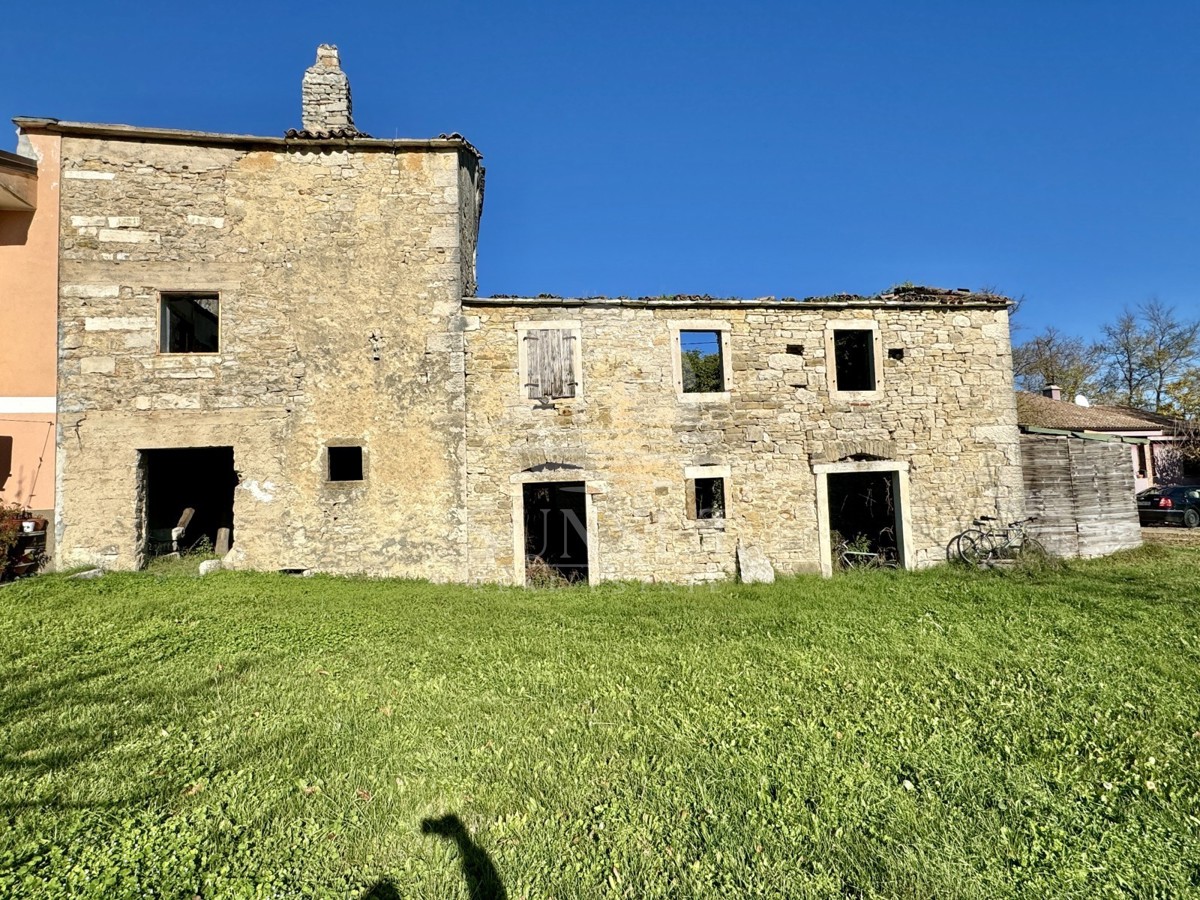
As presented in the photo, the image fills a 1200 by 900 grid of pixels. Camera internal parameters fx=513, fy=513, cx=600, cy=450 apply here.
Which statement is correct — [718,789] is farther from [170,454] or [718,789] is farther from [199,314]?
[199,314]

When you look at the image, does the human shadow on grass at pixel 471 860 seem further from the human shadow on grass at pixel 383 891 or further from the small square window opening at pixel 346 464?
the small square window opening at pixel 346 464

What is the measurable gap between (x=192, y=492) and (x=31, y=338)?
4.08 metres

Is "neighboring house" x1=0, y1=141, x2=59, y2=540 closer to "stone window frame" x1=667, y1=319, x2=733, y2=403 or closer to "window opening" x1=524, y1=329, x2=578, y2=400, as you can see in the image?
"window opening" x1=524, y1=329, x2=578, y2=400

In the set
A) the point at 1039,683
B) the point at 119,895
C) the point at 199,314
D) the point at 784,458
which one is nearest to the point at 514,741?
the point at 119,895

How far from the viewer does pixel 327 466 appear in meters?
8.95

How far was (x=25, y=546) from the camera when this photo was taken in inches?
316

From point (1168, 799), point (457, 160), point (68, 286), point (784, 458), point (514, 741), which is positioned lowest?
point (1168, 799)

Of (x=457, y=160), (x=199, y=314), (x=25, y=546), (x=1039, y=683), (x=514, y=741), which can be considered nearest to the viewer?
(x=514, y=741)

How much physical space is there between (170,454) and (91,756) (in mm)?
9719

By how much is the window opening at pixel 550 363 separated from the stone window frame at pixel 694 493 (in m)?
2.67

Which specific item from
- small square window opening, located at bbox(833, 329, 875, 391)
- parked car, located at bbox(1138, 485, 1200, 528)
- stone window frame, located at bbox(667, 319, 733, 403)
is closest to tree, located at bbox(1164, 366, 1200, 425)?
parked car, located at bbox(1138, 485, 1200, 528)

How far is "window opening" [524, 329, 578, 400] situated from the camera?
938 centimetres

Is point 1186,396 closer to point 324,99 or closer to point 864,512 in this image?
point 864,512

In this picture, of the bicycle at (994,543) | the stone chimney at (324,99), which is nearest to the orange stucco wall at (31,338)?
the stone chimney at (324,99)
